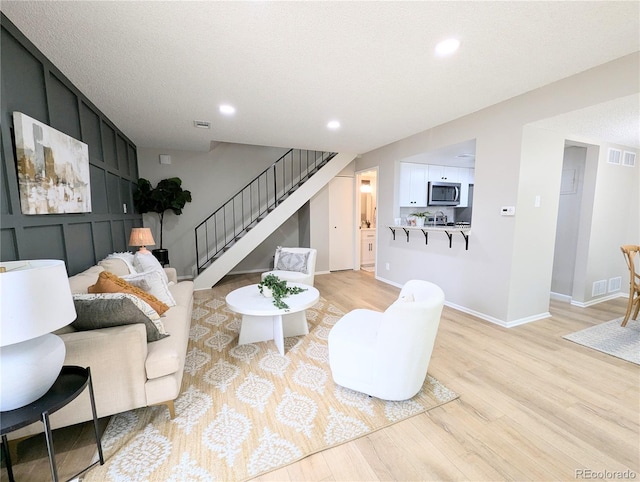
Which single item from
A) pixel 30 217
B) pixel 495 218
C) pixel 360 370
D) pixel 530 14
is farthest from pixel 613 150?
pixel 30 217

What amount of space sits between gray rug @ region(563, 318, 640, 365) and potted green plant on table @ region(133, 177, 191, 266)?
575cm

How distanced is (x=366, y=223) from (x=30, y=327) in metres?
6.21

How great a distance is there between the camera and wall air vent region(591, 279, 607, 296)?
387cm

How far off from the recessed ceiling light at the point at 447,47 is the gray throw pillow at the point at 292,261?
293 cm

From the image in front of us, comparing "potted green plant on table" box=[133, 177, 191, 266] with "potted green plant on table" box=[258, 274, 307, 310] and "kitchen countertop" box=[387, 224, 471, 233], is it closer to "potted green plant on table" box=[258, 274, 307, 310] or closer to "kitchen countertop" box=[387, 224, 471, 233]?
"potted green plant on table" box=[258, 274, 307, 310]

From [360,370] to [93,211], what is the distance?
315 cm

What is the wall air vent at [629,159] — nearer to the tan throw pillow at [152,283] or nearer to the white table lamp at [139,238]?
the tan throw pillow at [152,283]

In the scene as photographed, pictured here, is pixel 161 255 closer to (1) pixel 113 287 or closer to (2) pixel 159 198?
(2) pixel 159 198

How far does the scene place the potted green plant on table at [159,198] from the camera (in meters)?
4.57

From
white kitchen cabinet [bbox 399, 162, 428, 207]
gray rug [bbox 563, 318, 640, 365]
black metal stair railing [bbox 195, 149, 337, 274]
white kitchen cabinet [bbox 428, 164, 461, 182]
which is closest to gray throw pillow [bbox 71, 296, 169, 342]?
black metal stair railing [bbox 195, 149, 337, 274]

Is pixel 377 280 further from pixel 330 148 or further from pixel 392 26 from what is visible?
pixel 392 26

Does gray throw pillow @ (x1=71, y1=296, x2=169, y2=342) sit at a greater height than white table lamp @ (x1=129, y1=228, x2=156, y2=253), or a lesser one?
lesser

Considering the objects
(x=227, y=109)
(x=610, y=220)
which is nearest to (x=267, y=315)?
(x=227, y=109)

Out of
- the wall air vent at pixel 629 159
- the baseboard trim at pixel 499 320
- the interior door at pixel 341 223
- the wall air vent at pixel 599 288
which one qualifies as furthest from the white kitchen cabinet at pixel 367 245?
the wall air vent at pixel 629 159
